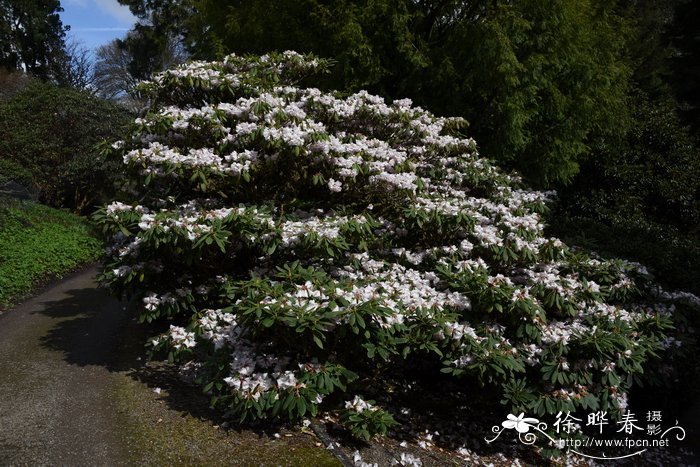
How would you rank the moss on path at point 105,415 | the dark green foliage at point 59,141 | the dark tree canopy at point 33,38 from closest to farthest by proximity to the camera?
the moss on path at point 105,415, the dark green foliage at point 59,141, the dark tree canopy at point 33,38

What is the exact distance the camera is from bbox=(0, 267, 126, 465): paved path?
3.21 meters

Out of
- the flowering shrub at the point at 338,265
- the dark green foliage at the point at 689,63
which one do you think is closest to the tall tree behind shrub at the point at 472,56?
the flowering shrub at the point at 338,265

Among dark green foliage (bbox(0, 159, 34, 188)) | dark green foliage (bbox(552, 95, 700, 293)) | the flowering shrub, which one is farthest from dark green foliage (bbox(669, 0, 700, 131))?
dark green foliage (bbox(0, 159, 34, 188))

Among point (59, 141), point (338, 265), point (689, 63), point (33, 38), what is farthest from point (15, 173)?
point (33, 38)

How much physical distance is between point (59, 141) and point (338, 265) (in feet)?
32.1

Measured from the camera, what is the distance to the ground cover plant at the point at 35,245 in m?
6.83

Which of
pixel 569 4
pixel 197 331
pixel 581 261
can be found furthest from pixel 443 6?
pixel 197 331

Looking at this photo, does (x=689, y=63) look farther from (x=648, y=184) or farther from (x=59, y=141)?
(x=59, y=141)

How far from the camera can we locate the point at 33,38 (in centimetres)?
2764

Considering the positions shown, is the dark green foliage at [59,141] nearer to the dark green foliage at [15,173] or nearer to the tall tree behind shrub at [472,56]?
the dark green foliage at [15,173]

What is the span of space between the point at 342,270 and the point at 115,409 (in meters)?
1.86

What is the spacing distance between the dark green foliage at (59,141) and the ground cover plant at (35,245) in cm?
125

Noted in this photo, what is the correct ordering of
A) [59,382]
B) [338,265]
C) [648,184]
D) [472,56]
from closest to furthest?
[59,382] < [338,265] < [472,56] < [648,184]

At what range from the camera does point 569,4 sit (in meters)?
7.81
